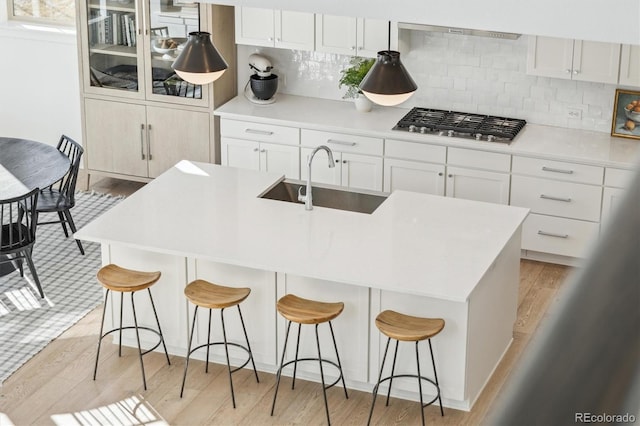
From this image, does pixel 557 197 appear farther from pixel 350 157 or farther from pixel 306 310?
pixel 306 310

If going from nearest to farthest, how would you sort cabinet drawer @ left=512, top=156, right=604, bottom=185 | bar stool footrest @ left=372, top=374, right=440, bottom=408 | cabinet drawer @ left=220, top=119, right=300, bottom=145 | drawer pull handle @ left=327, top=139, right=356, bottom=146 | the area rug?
bar stool footrest @ left=372, top=374, right=440, bottom=408
the area rug
cabinet drawer @ left=512, top=156, right=604, bottom=185
drawer pull handle @ left=327, top=139, right=356, bottom=146
cabinet drawer @ left=220, top=119, right=300, bottom=145

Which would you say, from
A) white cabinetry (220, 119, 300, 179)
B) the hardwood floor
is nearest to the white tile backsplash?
white cabinetry (220, 119, 300, 179)

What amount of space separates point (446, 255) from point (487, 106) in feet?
8.14

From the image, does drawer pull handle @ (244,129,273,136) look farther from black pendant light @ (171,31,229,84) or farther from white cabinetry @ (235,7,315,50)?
black pendant light @ (171,31,229,84)

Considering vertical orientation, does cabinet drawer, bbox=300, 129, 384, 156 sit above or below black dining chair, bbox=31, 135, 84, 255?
above

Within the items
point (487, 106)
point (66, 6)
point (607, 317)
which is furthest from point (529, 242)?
point (607, 317)

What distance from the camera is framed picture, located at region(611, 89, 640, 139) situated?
248 inches

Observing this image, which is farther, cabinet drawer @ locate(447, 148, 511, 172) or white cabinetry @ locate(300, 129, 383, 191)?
white cabinetry @ locate(300, 129, 383, 191)

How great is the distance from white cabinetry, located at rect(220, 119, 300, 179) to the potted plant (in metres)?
0.54

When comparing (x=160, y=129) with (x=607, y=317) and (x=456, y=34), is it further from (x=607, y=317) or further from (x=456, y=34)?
(x=607, y=317)

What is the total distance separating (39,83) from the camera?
7.95 metres

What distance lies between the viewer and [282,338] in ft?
16.0

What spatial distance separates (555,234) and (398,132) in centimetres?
130

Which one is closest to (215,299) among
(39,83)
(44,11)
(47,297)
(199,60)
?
(199,60)
